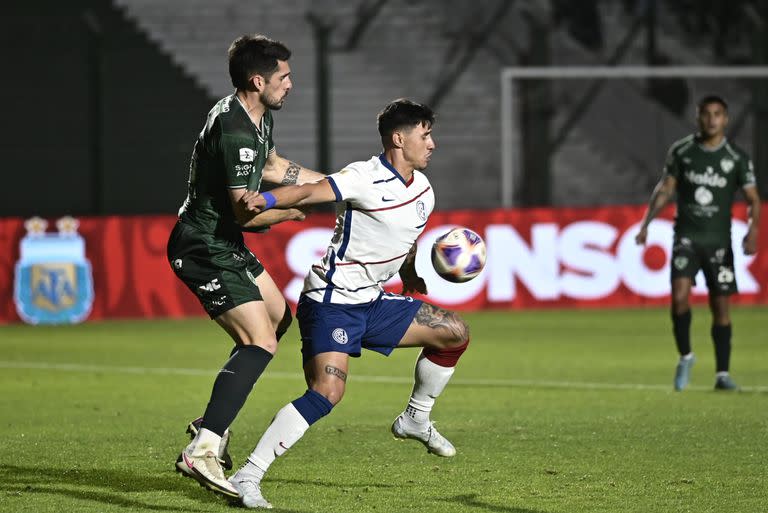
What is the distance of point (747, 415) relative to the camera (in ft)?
29.5

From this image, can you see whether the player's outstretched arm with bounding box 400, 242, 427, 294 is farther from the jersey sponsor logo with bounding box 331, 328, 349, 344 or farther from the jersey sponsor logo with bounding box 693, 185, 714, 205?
the jersey sponsor logo with bounding box 693, 185, 714, 205

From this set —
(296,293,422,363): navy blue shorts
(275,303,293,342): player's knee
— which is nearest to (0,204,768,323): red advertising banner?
(275,303,293,342): player's knee

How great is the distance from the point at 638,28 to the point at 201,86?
7.19 metres

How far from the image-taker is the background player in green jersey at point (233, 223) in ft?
20.9

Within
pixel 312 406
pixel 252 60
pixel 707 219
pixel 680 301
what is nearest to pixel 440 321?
pixel 312 406

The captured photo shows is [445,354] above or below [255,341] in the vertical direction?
below

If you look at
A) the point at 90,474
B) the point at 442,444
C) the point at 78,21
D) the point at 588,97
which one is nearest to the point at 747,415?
the point at 442,444

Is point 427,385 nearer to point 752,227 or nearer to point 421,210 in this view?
point 421,210

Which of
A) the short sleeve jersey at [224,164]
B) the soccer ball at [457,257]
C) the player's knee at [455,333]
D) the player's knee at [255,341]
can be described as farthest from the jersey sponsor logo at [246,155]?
the player's knee at [455,333]

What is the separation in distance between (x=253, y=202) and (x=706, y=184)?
5.32 m

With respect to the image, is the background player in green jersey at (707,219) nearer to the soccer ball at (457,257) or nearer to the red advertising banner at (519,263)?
the soccer ball at (457,257)

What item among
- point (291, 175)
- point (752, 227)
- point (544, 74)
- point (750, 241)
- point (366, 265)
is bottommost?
point (750, 241)

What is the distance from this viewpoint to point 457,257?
6961 mm

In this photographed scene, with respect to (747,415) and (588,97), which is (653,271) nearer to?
(588,97)
